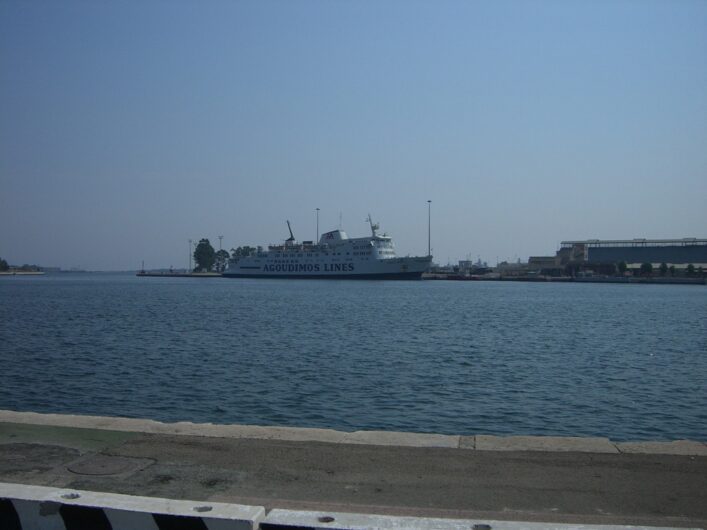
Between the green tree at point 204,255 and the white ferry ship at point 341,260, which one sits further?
the green tree at point 204,255

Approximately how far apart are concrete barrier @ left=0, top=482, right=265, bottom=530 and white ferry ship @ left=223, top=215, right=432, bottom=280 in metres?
87.4

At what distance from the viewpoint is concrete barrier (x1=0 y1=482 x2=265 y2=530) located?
327cm

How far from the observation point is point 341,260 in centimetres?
9325

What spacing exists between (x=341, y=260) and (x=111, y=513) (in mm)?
89904

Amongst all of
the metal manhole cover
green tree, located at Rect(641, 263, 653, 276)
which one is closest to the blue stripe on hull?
green tree, located at Rect(641, 263, 653, 276)

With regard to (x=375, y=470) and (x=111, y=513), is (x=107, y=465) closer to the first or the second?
(x=111, y=513)

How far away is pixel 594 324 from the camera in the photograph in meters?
29.6

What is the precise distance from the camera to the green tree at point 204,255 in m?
170

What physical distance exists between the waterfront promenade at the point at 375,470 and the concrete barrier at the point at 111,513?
0.66m

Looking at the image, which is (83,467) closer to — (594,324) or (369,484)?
(369,484)

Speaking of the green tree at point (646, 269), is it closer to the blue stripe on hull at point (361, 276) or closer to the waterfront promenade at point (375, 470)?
the blue stripe on hull at point (361, 276)

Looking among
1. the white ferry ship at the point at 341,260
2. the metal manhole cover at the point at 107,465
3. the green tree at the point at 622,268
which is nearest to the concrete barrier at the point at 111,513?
the metal manhole cover at the point at 107,465

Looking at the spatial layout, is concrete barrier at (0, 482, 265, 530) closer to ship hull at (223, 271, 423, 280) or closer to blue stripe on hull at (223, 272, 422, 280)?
ship hull at (223, 271, 423, 280)

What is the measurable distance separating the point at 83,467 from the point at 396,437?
7.91ft
